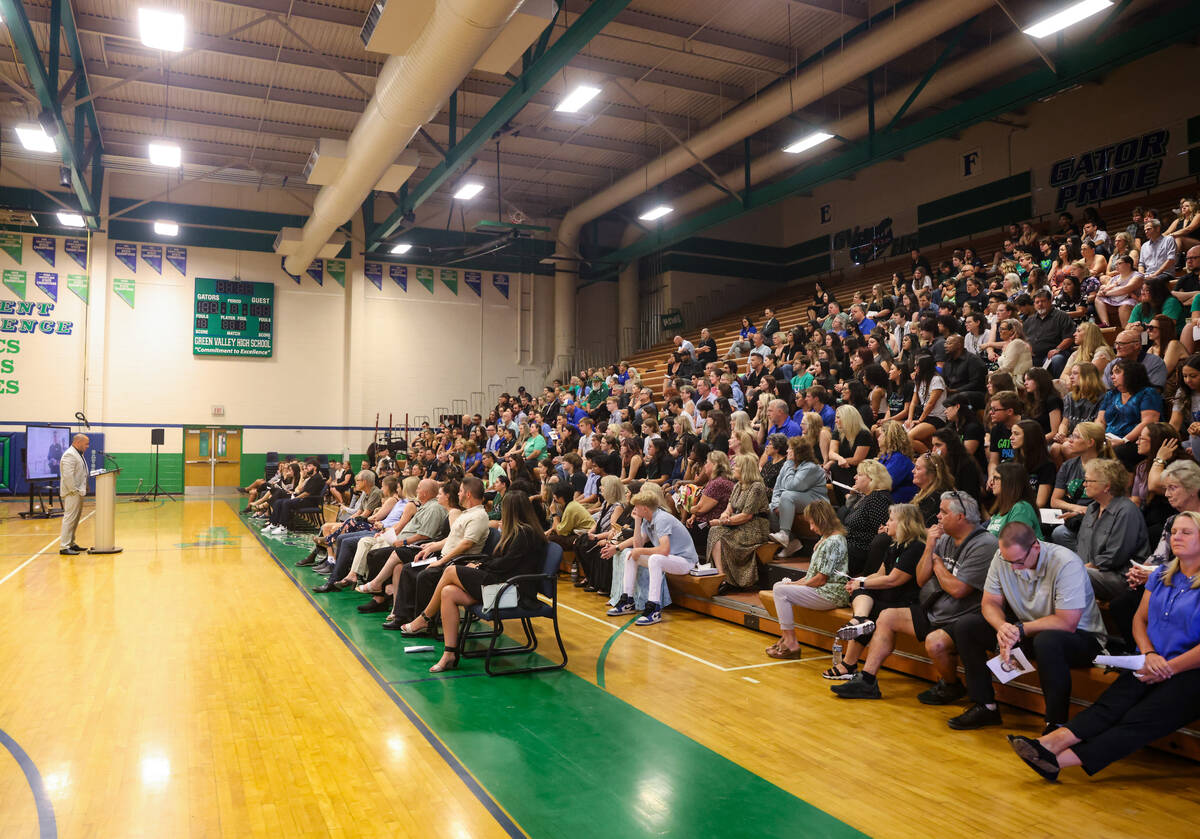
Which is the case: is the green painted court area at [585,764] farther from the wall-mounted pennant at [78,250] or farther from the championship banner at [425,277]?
the wall-mounted pennant at [78,250]

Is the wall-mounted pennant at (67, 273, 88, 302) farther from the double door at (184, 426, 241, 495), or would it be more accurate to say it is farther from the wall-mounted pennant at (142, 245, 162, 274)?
the double door at (184, 426, 241, 495)

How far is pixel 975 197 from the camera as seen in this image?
17938 millimetres

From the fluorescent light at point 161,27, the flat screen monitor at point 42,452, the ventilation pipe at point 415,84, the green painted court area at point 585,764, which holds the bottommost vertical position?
the green painted court area at point 585,764

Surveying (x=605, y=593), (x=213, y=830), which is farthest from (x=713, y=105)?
(x=213, y=830)

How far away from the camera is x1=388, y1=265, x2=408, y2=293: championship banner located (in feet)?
74.1

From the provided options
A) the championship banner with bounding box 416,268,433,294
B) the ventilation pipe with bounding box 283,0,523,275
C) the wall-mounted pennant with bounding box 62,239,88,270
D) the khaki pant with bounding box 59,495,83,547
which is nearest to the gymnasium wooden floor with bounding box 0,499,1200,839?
the khaki pant with bounding box 59,495,83,547

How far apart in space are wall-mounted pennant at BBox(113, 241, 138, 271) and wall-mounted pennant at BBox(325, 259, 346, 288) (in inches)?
175

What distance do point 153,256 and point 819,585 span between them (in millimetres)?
19955

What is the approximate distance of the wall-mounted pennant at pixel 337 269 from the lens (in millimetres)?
21922

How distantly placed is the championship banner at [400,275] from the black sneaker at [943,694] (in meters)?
19.9

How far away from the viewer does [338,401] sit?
2202cm

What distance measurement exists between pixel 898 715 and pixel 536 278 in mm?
20625

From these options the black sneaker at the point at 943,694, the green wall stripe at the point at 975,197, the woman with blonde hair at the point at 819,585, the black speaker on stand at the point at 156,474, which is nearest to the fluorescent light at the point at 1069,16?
the woman with blonde hair at the point at 819,585

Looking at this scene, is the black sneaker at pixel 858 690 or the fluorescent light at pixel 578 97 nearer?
the black sneaker at pixel 858 690
